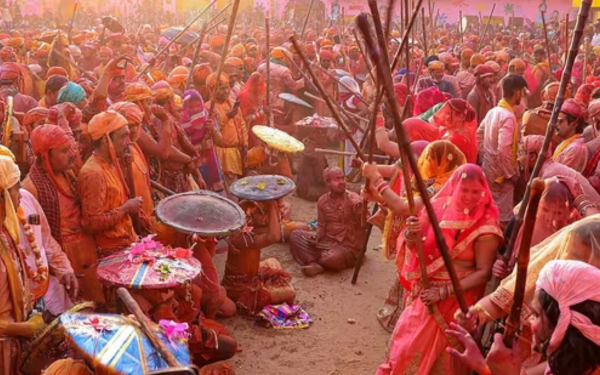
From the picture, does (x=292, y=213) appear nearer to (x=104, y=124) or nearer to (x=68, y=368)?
(x=104, y=124)

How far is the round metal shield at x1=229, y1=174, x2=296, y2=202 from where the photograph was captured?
18.4ft

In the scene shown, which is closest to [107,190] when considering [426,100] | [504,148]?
[504,148]

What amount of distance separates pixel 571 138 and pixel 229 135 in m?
4.04

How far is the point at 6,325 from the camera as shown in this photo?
3.23 meters

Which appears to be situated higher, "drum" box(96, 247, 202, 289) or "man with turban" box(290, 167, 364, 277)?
"drum" box(96, 247, 202, 289)

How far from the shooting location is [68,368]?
2643 millimetres

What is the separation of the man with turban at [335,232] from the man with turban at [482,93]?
2.43 m

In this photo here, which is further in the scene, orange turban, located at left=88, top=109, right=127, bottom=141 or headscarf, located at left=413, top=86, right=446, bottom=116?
headscarf, located at left=413, top=86, right=446, bottom=116

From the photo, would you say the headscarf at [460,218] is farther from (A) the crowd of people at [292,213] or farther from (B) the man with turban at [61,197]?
(B) the man with turban at [61,197]

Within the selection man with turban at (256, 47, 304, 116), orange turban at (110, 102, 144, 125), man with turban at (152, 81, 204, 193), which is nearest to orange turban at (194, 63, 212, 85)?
man with turban at (256, 47, 304, 116)

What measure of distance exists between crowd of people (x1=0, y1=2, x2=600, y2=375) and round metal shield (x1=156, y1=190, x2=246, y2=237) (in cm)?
28

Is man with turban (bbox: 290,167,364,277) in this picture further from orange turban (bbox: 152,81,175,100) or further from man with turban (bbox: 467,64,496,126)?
man with turban (bbox: 467,64,496,126)

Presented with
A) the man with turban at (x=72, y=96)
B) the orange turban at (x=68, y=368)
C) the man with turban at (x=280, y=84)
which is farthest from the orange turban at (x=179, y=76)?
the orange turban at (x=68, y=368)

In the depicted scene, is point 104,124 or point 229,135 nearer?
point 104,124
